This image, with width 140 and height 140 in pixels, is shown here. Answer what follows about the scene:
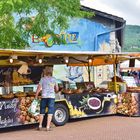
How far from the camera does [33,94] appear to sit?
1405cm

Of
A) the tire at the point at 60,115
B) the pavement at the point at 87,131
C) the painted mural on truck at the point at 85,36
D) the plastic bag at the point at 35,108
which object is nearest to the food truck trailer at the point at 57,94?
the tire at the point at 60,115

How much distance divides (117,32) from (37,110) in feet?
47.2

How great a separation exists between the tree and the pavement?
11.2 feet

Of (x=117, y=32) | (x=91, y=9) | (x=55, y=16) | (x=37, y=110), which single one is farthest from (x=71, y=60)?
(x=117, y=32)

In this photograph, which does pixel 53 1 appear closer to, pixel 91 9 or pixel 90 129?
pixel 90 129

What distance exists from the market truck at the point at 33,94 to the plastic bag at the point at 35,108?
123mm

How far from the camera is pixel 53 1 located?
15875mm

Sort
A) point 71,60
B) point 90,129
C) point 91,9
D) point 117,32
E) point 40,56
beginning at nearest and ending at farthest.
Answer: point 90,129, point 40,56, point 71,60, point 91,9, point 117,32

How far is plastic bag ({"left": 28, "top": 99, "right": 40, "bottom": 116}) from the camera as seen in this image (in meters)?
Answer: 13.3

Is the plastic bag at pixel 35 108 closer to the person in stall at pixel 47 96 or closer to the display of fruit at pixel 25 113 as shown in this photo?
the display of fruit at pixel 25 113

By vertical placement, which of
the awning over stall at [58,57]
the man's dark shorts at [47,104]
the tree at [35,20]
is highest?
the tree at [35,20]

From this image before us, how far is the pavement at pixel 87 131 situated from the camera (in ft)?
38.6

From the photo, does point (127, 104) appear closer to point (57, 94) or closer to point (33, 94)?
point (57, 94)

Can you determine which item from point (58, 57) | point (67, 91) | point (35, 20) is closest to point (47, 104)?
point (67, 91)
